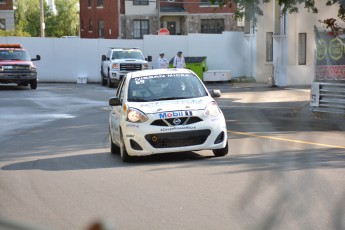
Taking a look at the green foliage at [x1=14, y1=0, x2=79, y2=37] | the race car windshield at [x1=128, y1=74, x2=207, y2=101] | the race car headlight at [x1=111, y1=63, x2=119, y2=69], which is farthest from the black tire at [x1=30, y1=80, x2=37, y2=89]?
the race car windshield at [x1=128, y1=74, x2=207, y2=101]

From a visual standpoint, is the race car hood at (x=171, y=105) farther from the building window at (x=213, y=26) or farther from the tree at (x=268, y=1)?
the tree at (x=268, y=1)

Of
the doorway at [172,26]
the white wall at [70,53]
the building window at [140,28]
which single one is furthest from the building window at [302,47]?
the building window at [140,28]

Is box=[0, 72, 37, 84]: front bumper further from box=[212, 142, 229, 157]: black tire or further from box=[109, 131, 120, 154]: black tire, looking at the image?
box=[212, 142, 229, 157]: black tire

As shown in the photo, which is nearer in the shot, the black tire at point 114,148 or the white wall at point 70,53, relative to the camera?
the black tire at point 114,148

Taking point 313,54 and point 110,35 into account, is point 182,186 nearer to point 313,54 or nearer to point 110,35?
point 313,54

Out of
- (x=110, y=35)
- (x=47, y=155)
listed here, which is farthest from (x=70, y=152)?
(x=110, y=35)

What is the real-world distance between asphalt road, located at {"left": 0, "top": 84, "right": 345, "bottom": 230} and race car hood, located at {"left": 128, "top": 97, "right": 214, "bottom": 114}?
20.8 inches

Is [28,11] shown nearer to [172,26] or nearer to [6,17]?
[172,26]

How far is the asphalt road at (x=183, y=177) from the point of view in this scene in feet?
9.14

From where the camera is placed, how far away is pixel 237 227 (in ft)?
18.4

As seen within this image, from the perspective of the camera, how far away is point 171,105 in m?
10.4

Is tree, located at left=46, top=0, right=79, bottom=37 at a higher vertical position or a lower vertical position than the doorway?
lower

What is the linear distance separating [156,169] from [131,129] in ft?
3.36

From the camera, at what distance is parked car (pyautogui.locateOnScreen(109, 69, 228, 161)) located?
10219 millimetres
